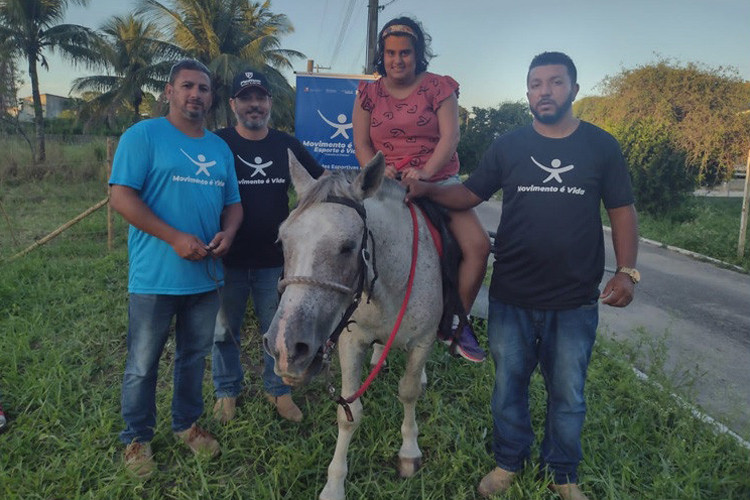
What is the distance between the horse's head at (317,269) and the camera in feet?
5.83

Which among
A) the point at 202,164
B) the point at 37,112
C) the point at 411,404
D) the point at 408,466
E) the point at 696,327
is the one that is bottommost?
the point at 696,327

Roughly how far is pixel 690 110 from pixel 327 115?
18.6 metres

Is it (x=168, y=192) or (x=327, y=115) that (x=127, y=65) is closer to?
(x=327, y=115)

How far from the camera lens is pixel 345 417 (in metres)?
2.86

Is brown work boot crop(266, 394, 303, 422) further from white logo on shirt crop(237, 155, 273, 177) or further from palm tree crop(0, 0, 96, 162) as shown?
palm tree crop(0, 0, 96, 162)

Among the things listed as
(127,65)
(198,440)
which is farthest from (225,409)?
(127,65)

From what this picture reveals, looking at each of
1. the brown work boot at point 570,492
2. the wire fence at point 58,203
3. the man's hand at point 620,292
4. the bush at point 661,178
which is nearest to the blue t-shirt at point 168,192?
the man's hand at point 620,292

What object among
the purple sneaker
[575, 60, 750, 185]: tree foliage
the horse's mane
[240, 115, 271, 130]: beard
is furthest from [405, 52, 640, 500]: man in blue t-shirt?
[575, 60, 750, 185]: tree foliage

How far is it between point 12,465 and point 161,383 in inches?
45.7

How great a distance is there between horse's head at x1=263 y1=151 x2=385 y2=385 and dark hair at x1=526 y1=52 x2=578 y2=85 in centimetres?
119

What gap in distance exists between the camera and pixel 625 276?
8.30 feet

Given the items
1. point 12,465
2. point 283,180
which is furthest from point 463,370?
point 12,465

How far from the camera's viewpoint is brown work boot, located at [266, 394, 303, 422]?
3496 millimetres

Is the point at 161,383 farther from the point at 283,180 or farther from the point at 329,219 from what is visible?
the point at 329,219
